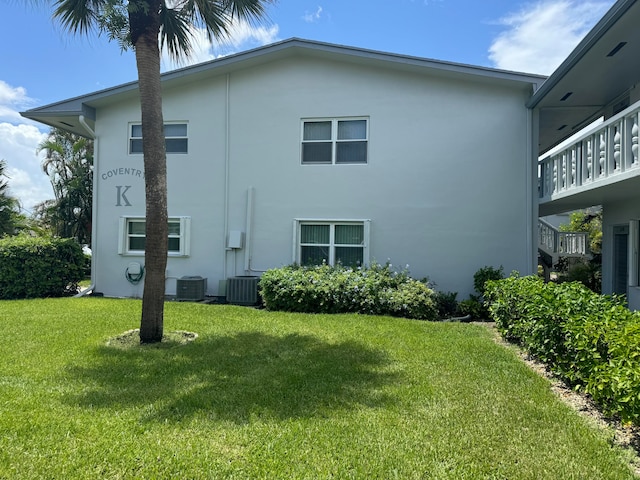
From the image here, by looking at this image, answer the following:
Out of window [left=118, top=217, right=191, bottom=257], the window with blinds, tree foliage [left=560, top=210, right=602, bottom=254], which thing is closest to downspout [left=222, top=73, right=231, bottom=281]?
window [left=118, top=217, right=191, bottom=257]

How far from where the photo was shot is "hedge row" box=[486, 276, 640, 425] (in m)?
3.40

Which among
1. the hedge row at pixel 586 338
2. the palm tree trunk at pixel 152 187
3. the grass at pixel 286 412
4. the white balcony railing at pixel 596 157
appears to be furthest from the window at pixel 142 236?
the white balcony railing at pixel 596 157

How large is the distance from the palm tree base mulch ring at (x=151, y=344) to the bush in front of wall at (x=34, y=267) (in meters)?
6.05

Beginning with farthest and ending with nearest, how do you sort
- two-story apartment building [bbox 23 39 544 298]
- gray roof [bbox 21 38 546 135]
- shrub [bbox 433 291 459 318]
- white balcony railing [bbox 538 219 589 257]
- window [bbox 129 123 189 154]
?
white balcony railing [bbox 538 219 589 257] → window [bbox 129 123 189 154] → two-story apartment building [bbox 23 39 544 298] → shrub [bbox 433 291 459 318] → gray roof [bbox 21 38 546 135]

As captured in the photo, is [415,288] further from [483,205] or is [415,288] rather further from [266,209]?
[266,209]

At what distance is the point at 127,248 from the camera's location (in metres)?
12.4

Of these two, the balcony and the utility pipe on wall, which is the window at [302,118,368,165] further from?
the balcony

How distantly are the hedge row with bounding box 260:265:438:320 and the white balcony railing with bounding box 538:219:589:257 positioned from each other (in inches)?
353

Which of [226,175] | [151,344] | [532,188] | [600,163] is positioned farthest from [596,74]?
[151,344]

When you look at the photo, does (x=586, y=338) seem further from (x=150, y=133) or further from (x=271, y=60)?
(x=271, y=60)

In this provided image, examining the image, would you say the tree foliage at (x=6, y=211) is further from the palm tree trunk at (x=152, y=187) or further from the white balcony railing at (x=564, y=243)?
the white balcony railing at (x=564, y=243)

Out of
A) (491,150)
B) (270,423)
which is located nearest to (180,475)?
(270,423)

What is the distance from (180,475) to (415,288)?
733 centimetres

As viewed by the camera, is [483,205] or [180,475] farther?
[483,205]
